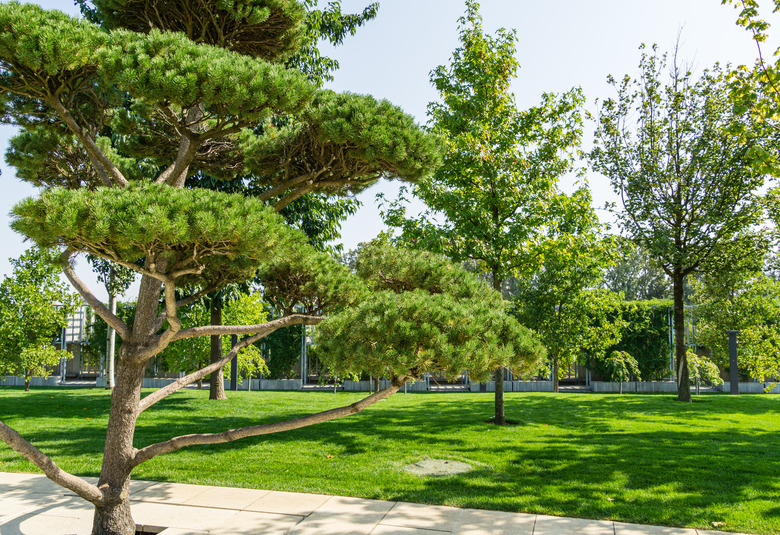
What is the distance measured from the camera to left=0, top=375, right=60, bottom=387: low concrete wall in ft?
79.9

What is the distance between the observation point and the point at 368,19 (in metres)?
12.8

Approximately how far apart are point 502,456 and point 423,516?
2.84 m

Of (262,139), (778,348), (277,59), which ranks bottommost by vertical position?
(778,348)

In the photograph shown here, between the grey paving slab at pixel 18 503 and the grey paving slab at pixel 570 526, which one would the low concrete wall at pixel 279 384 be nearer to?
the grey paving slab at pixel 18 503

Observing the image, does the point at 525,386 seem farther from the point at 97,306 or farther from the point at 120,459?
the point at 97,306

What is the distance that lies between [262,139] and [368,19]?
860 centimetres

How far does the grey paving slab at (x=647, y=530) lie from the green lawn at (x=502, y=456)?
181 mm

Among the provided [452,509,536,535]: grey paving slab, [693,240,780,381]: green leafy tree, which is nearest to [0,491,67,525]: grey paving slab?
[452,509,536,535]: grey paving slab

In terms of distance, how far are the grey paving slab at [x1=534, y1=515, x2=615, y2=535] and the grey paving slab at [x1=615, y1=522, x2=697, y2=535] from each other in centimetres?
8

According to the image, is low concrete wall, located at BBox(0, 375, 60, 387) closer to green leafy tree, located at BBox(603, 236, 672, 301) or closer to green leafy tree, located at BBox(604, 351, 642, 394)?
green leafy tree, located at BBox(604, 351, 642, 394)

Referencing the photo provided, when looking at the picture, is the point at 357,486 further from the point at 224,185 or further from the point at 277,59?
the point at 224,185

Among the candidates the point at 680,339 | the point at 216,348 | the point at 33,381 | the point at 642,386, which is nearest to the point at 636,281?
the point at 642,386

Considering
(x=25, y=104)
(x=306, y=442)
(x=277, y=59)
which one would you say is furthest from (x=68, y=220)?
(x=306, y=442)

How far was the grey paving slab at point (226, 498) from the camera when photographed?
5.62 metres
